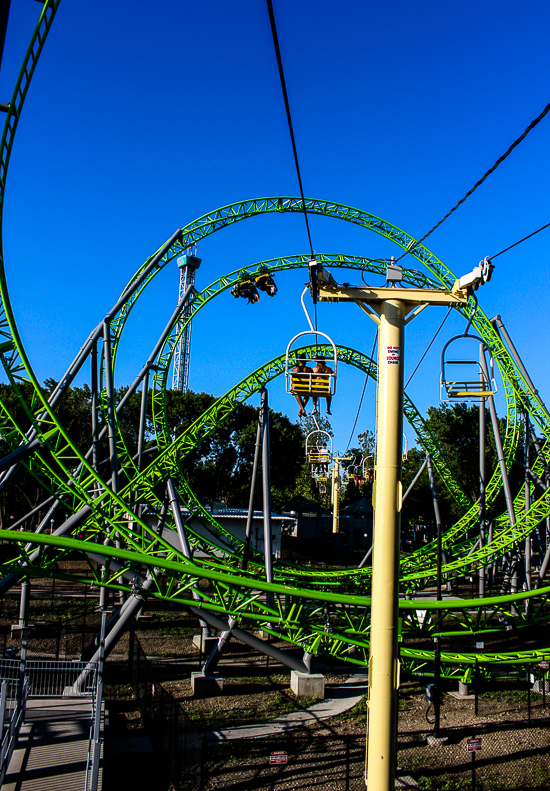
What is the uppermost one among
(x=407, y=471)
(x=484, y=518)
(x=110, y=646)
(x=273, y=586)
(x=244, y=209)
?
(x=244, y=209)

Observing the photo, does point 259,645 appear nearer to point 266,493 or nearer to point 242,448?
point 266,493

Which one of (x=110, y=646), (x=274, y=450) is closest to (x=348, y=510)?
(x=274, y=450)

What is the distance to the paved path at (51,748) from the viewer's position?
7.80m

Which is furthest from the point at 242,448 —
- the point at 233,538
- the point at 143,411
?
the point at 143,411

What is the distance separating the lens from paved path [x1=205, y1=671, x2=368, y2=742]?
10367 mm

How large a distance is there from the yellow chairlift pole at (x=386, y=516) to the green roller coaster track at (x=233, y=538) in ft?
17.2

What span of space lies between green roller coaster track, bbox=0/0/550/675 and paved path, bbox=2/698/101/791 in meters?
2.20

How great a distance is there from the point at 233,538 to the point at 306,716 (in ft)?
37.5

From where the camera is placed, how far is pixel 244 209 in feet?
56.5

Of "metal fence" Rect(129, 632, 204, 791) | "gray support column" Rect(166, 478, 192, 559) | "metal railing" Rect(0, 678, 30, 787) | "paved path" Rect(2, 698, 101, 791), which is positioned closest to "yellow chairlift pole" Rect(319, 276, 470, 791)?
"metal fence" Rect(129, 632, 204, 791)

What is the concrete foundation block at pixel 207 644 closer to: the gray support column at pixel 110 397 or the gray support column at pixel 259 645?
the gray support column at pixel 259 645

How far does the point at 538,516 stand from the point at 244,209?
40.4 feet

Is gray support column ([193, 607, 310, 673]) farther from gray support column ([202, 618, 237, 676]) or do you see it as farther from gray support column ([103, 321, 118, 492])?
gray support column ([103, 321, 118, 492])

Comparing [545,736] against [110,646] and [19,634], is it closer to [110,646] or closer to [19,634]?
[110,646]
